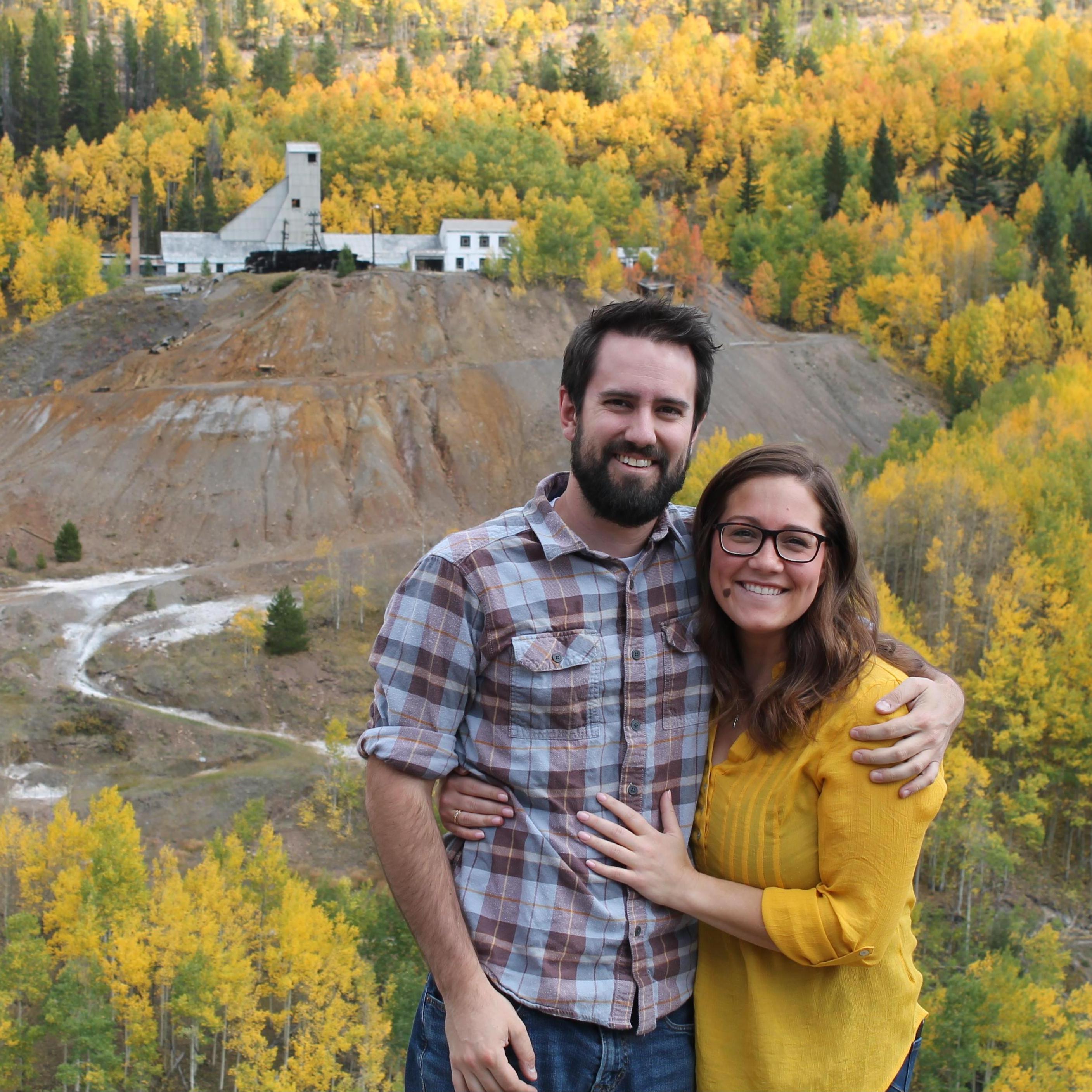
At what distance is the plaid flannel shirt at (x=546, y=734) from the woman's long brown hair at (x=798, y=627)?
23 centimetres

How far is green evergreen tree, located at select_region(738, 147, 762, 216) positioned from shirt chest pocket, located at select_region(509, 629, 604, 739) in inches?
3977

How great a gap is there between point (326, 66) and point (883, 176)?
86.9 m

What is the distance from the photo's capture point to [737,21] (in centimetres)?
18400

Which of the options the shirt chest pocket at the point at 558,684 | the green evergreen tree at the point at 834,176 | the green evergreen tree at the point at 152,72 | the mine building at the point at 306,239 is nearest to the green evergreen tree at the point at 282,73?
the green evergreen tree at the point at 152,72

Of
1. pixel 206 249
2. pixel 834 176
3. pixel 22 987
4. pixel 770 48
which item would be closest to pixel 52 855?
pixel 22 987

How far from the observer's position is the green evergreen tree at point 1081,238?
83.9m

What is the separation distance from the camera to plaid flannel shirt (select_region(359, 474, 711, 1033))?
4.68 m

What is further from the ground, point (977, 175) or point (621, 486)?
point (621, 486)

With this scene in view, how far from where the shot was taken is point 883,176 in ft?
318

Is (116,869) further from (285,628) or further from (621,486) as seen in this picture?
(621,486)

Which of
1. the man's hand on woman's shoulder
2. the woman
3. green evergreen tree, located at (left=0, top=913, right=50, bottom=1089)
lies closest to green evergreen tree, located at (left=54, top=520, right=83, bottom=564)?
green evergreen tree, located at (left=0, top=913, right=50, bottom=1089)

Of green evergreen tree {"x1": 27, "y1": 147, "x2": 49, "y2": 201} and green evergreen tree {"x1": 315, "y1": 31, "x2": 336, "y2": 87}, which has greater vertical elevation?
green evergreen tree {"x1": 315, "y1": 31, "x2": 336, "y2": 87}

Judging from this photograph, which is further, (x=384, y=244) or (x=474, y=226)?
(x=384, y=244)

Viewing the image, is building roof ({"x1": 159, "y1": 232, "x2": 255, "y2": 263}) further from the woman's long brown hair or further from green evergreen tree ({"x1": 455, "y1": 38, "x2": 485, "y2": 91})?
the woman's long brown hair
